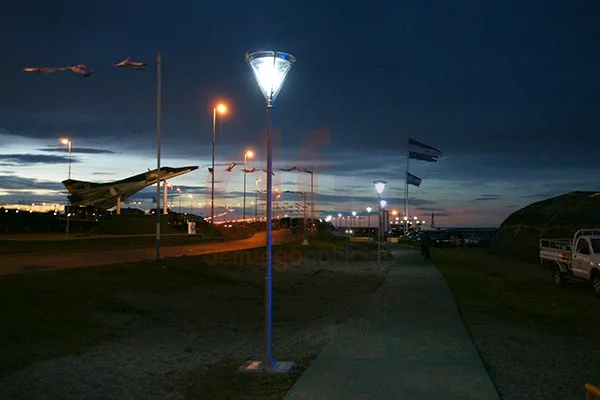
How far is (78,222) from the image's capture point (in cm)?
8538

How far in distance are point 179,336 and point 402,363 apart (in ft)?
19.2

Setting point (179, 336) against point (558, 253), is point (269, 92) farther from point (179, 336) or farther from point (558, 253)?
point (558, 253)

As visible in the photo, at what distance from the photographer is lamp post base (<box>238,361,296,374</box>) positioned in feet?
31.3

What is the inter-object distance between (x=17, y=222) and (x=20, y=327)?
71.4 m

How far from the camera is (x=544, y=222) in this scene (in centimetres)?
4091

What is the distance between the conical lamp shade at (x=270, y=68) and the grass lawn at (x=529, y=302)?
7.68 m

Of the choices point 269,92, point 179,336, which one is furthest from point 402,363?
point 179,336

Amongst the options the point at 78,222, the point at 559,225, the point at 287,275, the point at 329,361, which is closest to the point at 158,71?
the point at 287,275

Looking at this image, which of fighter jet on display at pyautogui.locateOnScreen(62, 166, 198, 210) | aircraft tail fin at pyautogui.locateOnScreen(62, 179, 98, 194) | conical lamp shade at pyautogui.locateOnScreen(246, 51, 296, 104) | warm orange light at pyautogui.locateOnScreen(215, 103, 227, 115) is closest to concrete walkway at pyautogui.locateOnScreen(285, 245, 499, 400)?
conical lamp shade at pyautogui.locateOnScreen(246, 51, 296, 104)

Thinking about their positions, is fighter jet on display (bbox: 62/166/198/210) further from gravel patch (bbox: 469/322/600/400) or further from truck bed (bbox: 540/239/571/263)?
gravel patch (bbox: 469/322/600/400)

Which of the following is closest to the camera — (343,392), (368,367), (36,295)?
(343,392)

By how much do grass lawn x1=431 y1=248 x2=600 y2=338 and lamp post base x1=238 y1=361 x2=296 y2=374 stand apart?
251 inches

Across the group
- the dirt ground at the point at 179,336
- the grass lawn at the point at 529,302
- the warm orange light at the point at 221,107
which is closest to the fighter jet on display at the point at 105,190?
the warm orange light at the point at 221,107

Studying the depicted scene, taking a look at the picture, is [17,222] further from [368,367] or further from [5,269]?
[368,367]
